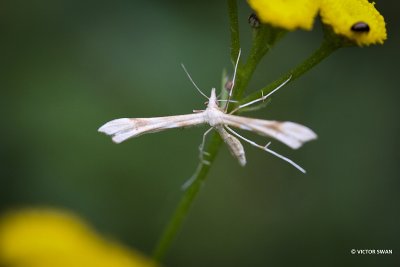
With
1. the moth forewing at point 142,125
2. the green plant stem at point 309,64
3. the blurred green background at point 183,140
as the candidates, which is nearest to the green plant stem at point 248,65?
the green plant stem at point 309,64

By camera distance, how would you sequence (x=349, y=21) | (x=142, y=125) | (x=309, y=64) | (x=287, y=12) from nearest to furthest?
(x=287, y=12) < (x=349, y=21) < (x=309, y=64) < (x=142, y=125)

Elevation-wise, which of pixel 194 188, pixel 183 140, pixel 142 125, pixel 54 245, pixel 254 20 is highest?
pixel 183 140

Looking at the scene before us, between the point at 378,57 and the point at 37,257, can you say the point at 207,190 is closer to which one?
the point at 378,57

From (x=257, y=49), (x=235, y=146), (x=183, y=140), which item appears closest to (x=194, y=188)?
(x=235, y=146)

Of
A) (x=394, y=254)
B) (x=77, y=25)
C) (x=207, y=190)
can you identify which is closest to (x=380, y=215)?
(x=394, y=254)

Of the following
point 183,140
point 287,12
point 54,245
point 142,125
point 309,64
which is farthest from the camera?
point 183,140

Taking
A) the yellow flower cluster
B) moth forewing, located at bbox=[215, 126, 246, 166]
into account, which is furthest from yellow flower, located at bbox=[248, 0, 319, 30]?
moth forewing, located at bbox=[215, 126, 246, 166]

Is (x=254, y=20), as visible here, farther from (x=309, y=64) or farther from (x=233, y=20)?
(x=309, y=64)
